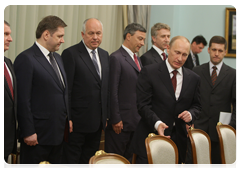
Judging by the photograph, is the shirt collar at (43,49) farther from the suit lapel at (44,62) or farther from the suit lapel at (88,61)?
the suit lapel at (88,61)

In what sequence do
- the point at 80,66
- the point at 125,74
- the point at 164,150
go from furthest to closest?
the point at 125,74 < the point at 80,66 < the point at 164,150

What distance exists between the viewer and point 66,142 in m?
2.70

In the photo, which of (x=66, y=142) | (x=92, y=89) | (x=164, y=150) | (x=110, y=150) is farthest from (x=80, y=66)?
(x=164, y=150)

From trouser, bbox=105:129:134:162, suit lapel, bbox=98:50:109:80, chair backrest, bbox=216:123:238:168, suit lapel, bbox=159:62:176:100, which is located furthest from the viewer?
trouser, bbox=105:129:134:162

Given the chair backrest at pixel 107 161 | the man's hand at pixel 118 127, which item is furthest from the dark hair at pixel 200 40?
the chair backrest at pixel 107 161

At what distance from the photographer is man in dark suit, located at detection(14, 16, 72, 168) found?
83.0 inches

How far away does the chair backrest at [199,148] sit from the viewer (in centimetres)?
202

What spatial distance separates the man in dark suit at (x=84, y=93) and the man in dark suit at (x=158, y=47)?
0.68m

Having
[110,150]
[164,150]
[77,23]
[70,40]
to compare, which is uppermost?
[77,23]

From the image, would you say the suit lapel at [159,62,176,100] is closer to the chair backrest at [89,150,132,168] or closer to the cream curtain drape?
the chair backrest at [89,150,132,168]

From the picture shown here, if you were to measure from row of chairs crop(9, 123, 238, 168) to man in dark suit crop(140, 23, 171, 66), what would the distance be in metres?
1.19

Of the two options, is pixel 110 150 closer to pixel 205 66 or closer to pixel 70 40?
pixel 205 66

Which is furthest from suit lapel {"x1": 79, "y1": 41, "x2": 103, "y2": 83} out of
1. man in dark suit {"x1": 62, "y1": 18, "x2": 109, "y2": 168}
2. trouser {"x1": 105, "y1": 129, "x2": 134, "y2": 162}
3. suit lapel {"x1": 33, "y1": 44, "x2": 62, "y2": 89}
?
trouser {"x1": 105, "y1": 129, "x2": 134, "y2": 162}
